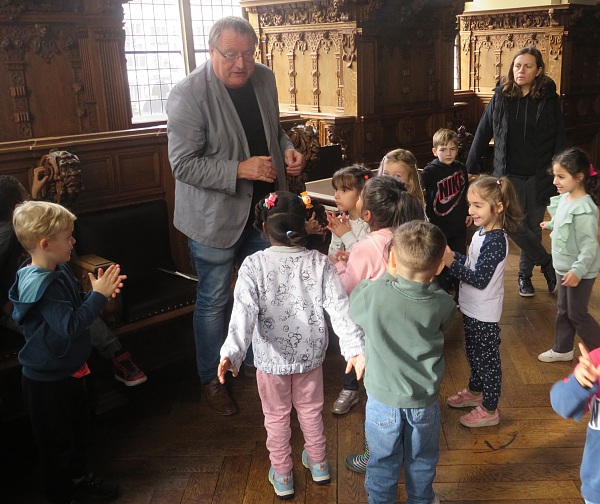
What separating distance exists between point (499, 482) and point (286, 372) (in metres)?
0.95

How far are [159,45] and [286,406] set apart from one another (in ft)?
17.7

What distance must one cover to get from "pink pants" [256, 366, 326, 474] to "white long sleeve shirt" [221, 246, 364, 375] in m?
0.09

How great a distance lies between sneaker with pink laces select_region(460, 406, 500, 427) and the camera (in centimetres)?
291

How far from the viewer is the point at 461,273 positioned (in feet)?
8.83

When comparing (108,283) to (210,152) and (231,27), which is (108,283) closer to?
(210,152)

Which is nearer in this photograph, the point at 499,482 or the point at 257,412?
the point at 499,482

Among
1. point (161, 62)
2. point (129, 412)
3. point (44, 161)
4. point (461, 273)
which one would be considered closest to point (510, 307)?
point (461, 273)

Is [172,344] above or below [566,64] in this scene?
below

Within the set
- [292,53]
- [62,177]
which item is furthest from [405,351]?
[292,53]

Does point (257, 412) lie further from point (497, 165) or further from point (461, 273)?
point (497, 165)

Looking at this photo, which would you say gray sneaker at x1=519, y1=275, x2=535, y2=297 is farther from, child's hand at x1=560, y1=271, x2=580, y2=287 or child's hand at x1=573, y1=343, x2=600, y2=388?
child's hand at x1=573, y1=343, x2=600, y2=388

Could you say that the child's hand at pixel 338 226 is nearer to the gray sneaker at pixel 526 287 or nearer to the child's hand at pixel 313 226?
the child's hand at pixel 313 226

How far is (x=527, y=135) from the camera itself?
14.1 feet

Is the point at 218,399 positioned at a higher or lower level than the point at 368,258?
lower
